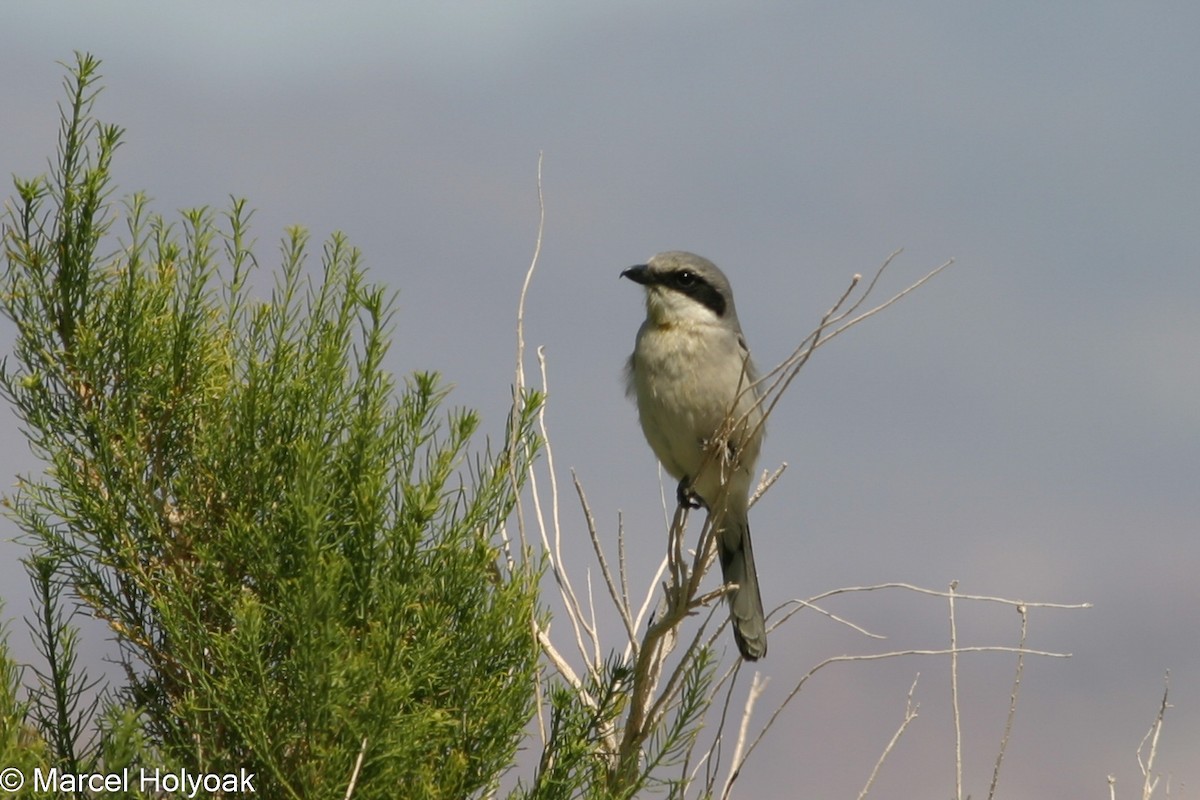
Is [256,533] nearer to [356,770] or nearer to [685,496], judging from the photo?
[356,770]

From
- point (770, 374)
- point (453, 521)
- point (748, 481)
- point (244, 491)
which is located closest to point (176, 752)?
point (244, 491)

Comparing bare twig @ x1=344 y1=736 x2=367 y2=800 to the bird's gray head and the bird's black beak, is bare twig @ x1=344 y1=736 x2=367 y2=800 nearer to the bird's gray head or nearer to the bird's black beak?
the bird's gray head

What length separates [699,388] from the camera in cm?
462

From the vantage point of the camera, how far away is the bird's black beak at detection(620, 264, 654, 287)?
16.3ft

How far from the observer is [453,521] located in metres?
3.23

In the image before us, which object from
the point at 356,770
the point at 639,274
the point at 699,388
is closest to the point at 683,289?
the point at 639,274

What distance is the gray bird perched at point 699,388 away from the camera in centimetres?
462

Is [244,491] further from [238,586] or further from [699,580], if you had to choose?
[699,580]

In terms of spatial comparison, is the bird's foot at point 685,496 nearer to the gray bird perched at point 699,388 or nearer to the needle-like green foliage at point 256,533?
the gray bird perched at point 699,388

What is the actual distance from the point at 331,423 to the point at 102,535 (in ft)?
2.07

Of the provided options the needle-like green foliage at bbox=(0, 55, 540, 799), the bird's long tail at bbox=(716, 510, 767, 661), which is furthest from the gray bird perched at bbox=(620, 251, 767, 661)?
the needle-like green foliage at bbox=(0, 55, 540, 799)

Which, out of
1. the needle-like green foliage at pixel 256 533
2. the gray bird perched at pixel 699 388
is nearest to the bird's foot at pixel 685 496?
the gray bird perched at pixel 699 388

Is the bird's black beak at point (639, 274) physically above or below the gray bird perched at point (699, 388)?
above

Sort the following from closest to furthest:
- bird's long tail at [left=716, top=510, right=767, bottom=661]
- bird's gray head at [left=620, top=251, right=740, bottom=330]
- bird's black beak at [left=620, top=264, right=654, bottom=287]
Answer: bird's long tail at [left=716, top=510, right=767, bottom=661]
bird's gray head at [left=620, top=251, right=740, bottom=330]
bird's black beak at [left=620, top=264, right=654, bottom=287]
